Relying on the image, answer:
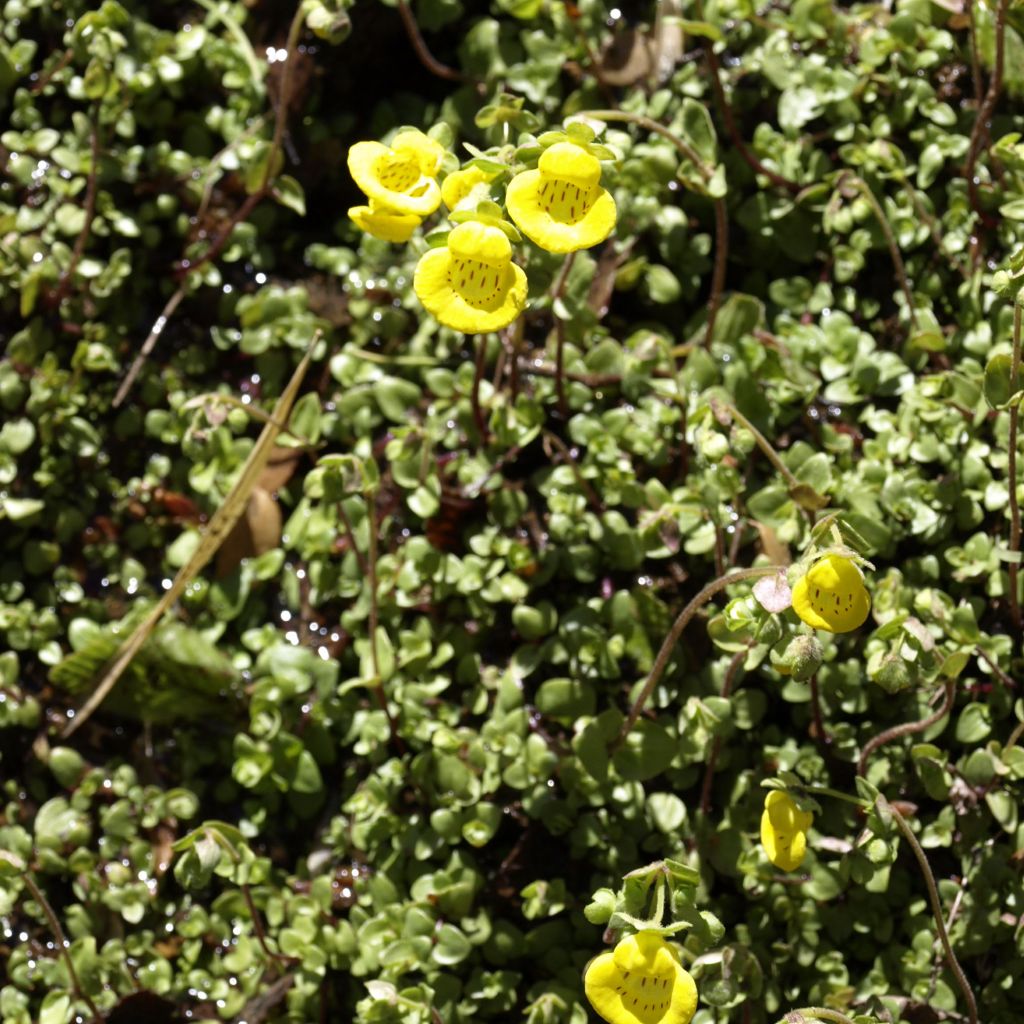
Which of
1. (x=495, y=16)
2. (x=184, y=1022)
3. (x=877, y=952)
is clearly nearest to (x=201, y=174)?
(x=495, y=16)

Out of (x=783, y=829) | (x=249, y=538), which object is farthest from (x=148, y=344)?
(x=783, y=829)

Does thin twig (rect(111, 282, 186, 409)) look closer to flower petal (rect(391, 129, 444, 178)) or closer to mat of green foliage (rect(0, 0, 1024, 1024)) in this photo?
mat of green foliage (rect(0, 0, 1024, 1024))

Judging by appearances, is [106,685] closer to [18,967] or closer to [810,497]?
[18,967]

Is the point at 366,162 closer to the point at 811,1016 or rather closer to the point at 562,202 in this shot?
the point at 562,202

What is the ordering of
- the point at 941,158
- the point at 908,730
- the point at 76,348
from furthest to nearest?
the point at 76,348 → the point at 941,158 → the point at 908,730

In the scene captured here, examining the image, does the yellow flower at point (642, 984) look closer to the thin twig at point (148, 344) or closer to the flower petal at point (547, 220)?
the flower petal at point (547, 220)

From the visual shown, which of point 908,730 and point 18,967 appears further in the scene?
point 18,967

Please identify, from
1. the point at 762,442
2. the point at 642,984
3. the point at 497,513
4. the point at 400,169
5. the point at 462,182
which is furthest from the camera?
the point at 497,513
